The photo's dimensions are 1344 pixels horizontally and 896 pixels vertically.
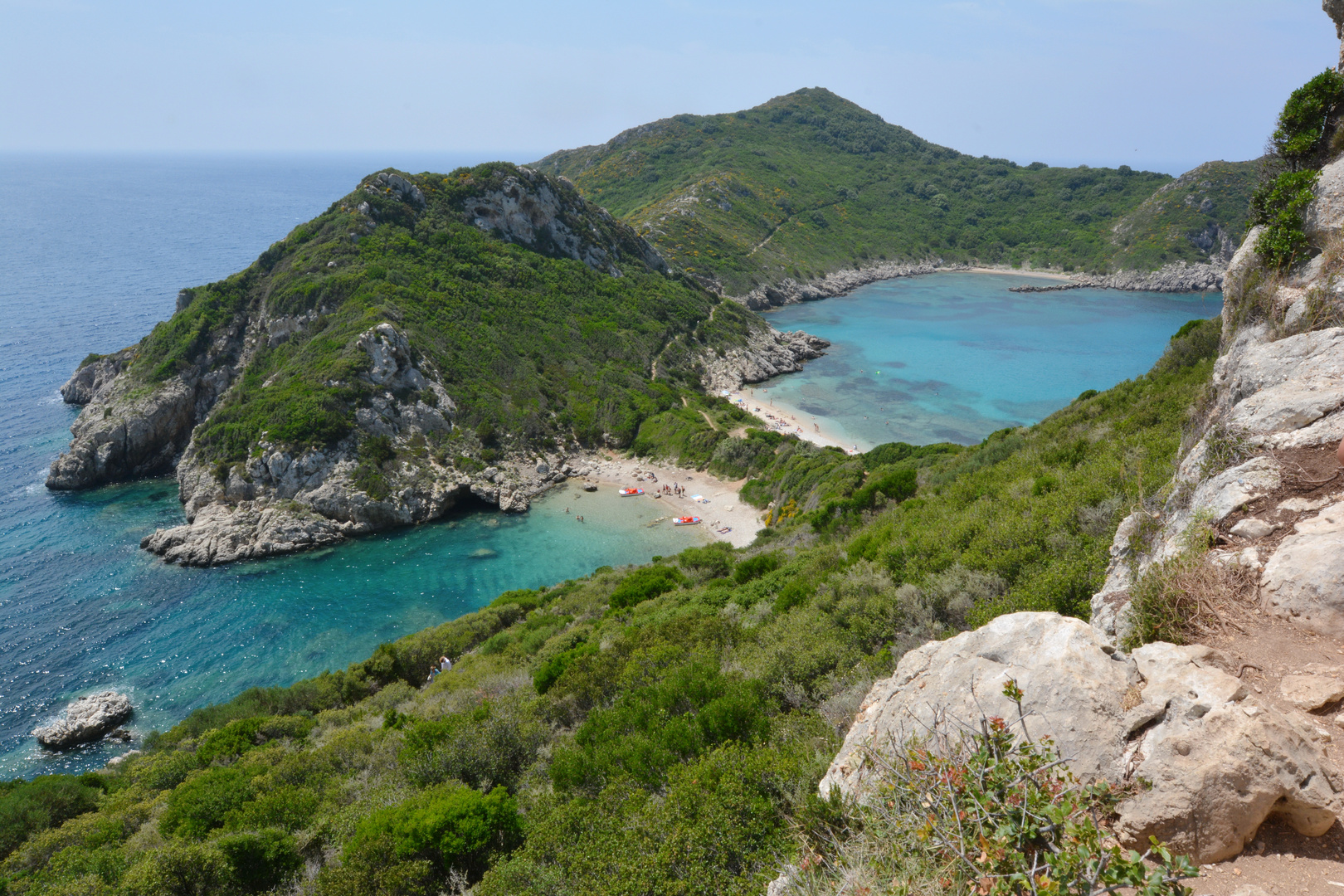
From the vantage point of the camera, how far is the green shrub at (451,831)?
8.95m

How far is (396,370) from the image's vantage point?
4666cm

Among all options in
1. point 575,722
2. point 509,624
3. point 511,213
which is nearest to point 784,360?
point 511,213

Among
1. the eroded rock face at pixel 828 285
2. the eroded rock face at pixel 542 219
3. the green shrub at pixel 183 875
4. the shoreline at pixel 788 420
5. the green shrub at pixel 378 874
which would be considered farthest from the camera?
the eroded rock face at pixel 828 285

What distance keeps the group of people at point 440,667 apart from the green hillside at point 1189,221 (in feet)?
453

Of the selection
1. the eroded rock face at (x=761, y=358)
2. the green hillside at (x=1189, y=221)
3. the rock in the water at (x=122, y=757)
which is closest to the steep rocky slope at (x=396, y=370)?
the eroded rock face at (x=761, y=358)

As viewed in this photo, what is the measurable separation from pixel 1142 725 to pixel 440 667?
24.6 metres

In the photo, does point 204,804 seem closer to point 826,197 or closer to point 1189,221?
point 826,197

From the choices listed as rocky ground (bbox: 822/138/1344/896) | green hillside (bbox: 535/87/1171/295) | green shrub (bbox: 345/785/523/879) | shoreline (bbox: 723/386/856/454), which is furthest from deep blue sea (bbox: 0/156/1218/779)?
green hillside (bbox: 535/87/1171/295)

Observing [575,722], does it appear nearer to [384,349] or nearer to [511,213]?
[384,349]

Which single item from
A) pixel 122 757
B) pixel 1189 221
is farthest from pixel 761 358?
pixel 1189 221

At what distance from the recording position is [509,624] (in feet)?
89.8

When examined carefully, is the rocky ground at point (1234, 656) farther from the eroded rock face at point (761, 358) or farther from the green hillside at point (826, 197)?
the green hillside at point (826, 197)

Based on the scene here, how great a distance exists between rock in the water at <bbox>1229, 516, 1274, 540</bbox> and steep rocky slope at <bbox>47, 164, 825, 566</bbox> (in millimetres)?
41284

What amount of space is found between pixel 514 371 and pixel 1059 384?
57898 millimetres
